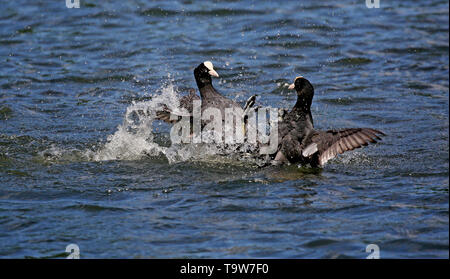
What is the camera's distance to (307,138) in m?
6.52

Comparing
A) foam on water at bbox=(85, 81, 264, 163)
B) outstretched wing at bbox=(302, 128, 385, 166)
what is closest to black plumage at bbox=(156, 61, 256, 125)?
foam on water at bbox=(85, 81, 264, 163)

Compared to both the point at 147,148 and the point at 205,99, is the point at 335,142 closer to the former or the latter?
the point at 205,99

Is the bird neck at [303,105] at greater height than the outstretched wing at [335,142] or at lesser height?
greater

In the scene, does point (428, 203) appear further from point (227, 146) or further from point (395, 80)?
point (395, 80)

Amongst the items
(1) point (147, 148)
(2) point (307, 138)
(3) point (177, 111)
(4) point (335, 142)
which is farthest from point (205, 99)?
(4) point (335, 142)

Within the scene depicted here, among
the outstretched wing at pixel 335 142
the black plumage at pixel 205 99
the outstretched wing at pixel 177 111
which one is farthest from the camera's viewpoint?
the outstretched wing at pixel 177 111

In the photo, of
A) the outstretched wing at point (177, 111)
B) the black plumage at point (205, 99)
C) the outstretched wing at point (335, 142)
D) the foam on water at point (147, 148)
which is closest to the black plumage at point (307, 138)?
the outstretched wing at point (335, 142)

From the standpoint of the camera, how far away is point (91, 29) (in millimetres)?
12047

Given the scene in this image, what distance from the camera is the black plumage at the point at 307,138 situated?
6340mm

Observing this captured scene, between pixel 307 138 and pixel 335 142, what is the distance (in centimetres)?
27

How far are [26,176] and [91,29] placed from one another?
20.5 ft

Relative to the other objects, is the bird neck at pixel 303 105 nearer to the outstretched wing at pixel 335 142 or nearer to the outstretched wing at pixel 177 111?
the outstretched wing at pixel 335 142

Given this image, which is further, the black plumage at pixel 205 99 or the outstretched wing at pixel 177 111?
the outstretched wing at pixel 177 111

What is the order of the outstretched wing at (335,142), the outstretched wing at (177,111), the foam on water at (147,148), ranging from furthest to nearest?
the outstretched wing at (177,111), the foam on water at (147,148), the outstretched wing at (335,142)
